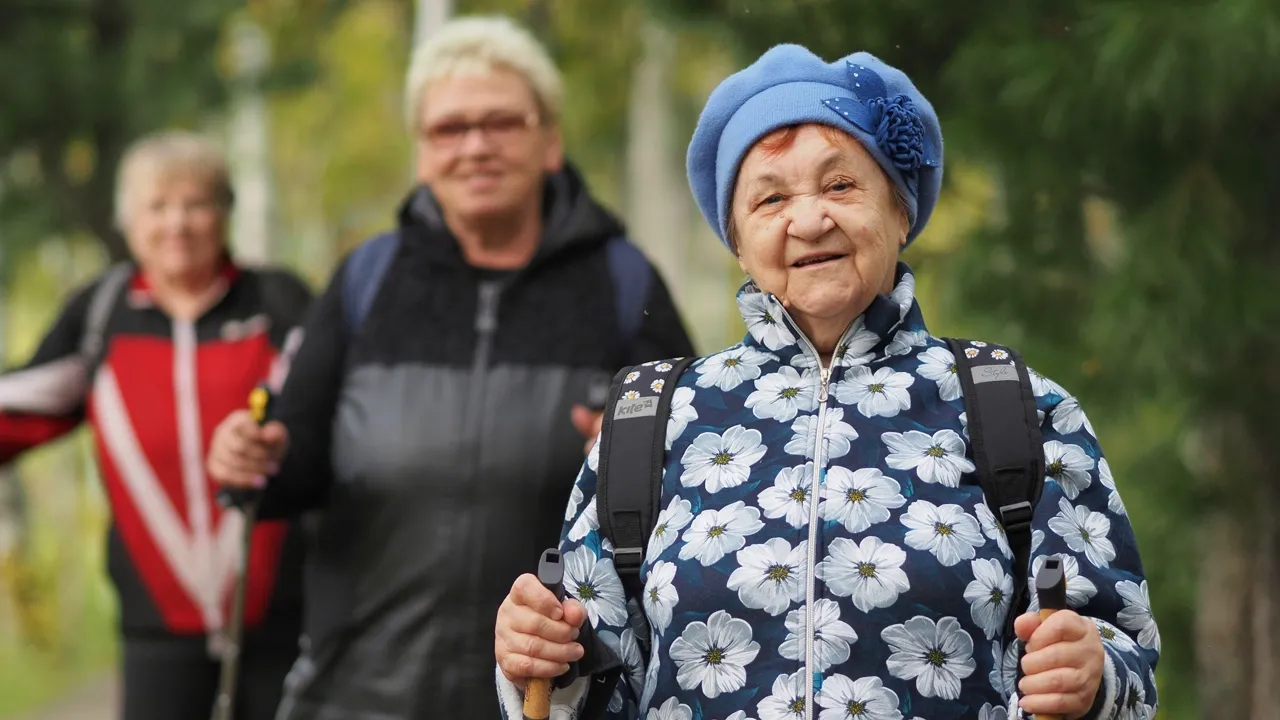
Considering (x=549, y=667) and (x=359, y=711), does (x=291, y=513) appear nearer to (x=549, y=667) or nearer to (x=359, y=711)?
(x=359, y=711)

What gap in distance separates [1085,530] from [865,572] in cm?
29

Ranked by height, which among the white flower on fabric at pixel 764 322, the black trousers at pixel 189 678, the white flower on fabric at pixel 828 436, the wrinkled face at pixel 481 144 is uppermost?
the wrinkled face at pixel 481 144

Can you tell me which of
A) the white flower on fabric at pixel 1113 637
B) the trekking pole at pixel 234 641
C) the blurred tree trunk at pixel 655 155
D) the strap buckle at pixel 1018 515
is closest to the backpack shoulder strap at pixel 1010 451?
the strap buckle at pixel 1018 515

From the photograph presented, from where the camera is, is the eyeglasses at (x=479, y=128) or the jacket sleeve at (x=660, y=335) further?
the eyeglasses at (x=479, y=128)

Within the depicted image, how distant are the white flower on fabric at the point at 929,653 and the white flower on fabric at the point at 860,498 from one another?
0.45 ft

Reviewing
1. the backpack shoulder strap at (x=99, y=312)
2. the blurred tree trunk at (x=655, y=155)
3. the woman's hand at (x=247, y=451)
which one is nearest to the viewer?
the woman's hand at (x=247, y=451)

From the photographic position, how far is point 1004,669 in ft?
7.07

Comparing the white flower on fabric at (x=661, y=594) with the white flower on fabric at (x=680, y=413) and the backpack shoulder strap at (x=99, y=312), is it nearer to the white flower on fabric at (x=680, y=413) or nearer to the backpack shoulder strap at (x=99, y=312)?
the white flower on fabric at (x=680, y=413)

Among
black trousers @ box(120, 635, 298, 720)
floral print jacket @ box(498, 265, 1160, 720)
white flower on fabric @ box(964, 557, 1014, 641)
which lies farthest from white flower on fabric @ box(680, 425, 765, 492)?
black trousers @ box(120, 635, 298, 720)

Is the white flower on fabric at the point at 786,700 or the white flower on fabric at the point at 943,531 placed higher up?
the white flower on fabric at the point at 943,531

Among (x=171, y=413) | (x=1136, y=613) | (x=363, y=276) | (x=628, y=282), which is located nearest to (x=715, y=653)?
(x=1136, y=613)

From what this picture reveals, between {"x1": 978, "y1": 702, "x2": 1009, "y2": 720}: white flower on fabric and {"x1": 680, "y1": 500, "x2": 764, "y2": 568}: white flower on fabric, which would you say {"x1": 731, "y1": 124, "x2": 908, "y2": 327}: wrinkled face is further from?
{"x1": 978, "y1": 702, "x2": 1009, "y2": 720}: white flower on fabric

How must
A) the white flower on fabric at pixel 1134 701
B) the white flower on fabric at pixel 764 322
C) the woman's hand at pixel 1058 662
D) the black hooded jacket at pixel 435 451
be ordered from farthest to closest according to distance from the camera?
1. the black hooded jacket at pixel 435 451
2. the white flower on fabric at pixel 764 322
3. the white flower on fabric at pixel 1134 701
4. the woman's hand at pixel 1058 662

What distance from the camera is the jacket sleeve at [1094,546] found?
2104 mm
